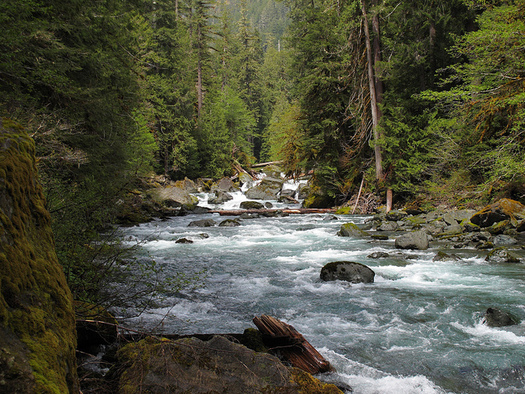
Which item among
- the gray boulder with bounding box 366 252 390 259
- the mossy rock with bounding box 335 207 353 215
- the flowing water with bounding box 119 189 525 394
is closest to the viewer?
the flowing water with bounding box 119 189 525 394

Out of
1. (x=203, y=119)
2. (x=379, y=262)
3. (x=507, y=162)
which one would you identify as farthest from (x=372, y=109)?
(x=203, y=119)

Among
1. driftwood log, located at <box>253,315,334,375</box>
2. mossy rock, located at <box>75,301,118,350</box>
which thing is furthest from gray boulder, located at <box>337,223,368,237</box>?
mossy rock, located at <box>75,301,118,350</box>

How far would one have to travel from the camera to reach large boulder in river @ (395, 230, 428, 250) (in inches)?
Answer: 389

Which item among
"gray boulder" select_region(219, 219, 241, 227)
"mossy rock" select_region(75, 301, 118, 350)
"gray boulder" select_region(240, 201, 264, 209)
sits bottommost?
"gray boulder" select_region(240, 201, 264, 209)

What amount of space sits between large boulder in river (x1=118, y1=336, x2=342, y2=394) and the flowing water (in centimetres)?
46

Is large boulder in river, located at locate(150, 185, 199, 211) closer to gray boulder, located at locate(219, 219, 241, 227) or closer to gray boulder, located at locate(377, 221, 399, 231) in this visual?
gray boulder, located at locate(219, 219, 241, 227)

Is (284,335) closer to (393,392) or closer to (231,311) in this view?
(393,392)

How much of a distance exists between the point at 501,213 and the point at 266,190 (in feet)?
68.1

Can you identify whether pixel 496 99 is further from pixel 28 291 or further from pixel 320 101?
pixel 28 291

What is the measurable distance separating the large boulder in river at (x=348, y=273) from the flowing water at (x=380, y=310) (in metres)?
0.23

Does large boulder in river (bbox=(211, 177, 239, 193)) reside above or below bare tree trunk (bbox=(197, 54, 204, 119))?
below

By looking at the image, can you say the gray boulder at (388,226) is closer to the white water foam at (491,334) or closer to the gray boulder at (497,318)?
the gray boulder at (497,318)

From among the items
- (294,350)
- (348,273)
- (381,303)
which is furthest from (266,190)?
(294,350)

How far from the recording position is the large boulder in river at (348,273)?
7.13 metres
